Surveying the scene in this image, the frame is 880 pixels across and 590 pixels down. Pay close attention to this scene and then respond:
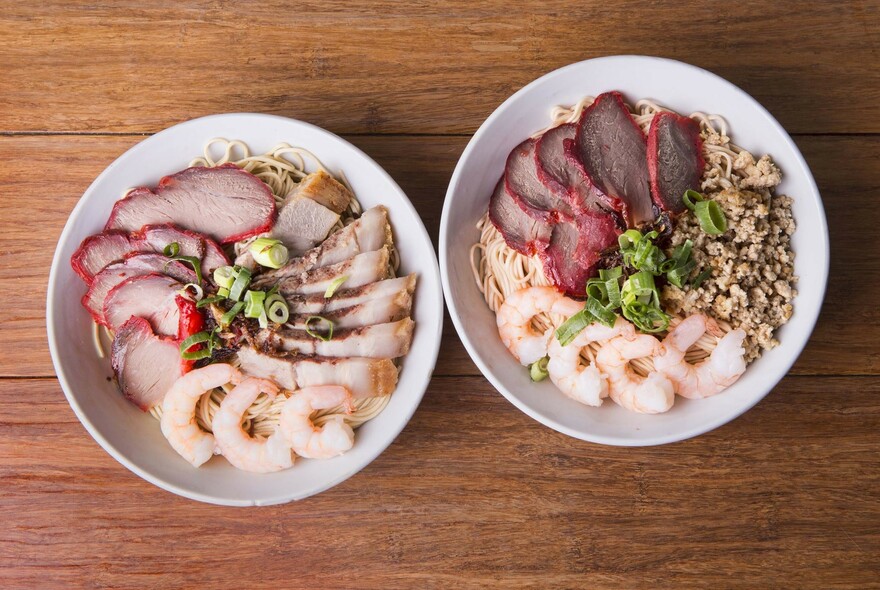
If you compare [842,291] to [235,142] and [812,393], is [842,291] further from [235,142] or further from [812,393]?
[235,142]

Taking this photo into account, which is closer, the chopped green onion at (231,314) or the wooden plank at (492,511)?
the chopped green onion at (231,314)

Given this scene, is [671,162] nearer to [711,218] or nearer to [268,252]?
[711,218]

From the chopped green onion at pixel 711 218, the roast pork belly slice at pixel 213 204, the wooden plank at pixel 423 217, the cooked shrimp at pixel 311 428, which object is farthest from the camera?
the wooden plank at pixel 423 217

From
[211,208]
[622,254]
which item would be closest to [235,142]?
[211,208]

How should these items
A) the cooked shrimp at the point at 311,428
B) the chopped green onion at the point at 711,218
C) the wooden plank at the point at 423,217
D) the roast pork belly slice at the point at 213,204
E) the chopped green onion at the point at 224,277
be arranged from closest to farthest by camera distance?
the chopped green onion at the point at 711,218 → the cooked shrimp at the point at 311,428 → the chopped green onion at the point at 224,277 → the roast pork belly slice at the point at 213,204 → the wooden plank at the point at 423,217

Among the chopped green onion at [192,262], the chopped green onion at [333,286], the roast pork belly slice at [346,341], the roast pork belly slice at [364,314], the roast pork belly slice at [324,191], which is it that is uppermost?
the roast pork belly slice at [324,191]

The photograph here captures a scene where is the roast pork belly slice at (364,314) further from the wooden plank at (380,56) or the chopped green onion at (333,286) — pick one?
the wooden plank at (380,56)

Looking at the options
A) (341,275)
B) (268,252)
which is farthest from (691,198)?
(268,252)

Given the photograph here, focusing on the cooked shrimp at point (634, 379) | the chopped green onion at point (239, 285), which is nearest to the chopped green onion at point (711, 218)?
the cooked shrimp at point (634, 379)
